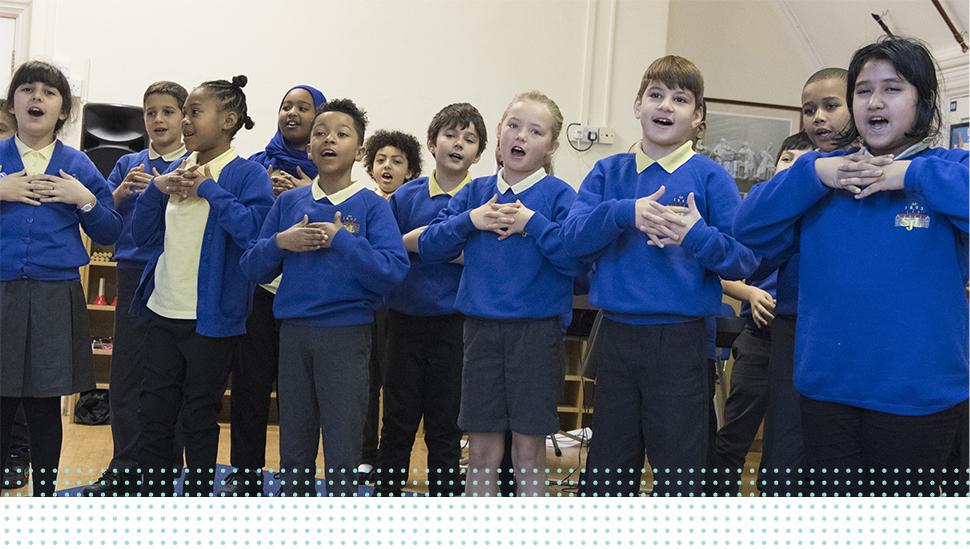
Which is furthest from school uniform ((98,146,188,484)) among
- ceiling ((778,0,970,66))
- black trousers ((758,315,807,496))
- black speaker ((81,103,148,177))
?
ceiling ((778,0,970,66))

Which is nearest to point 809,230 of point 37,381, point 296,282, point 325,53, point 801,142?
point 801,142

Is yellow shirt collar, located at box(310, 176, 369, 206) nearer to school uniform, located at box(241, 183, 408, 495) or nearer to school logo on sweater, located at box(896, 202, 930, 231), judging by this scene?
school uniform, located at box(241, 183, 408, 495)

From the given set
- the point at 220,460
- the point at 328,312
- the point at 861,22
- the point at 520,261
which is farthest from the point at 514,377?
the point at 861,22

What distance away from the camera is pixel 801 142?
2.71 metres

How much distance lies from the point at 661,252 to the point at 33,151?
5.28 ft

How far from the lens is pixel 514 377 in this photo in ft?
7.30

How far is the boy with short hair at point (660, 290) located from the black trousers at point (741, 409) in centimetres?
74

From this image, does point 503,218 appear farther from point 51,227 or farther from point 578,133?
point 578,133

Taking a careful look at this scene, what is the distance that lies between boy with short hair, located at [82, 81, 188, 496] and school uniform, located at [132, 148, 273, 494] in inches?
5.2

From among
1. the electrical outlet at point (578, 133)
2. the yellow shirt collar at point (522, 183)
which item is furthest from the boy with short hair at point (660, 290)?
the electrical outlet at point (578, 133)

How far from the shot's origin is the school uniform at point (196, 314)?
245 cm

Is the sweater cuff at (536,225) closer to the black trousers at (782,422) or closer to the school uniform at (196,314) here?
the black trousers at (782,422)
